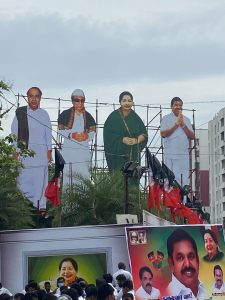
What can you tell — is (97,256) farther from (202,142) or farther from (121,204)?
(202,142)

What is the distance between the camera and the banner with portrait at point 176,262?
13.7 m

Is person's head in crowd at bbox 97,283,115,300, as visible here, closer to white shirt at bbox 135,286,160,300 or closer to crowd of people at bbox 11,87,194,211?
white shirt at bbox 135,286,160,300

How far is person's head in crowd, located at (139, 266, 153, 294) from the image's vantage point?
13555mm

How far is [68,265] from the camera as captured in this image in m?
20.4

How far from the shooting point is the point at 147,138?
51.8m

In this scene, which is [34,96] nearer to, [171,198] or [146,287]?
[171,198]

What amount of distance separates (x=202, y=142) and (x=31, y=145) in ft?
286

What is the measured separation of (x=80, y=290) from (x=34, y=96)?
35620mm

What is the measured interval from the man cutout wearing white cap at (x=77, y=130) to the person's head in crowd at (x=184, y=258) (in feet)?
112

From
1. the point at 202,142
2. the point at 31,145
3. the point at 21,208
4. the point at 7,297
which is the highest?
the point at 202,142

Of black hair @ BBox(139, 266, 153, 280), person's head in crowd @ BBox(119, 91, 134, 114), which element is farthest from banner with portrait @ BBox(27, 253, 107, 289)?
person's head in crowd @ BBox(119, 91, 134, 114)

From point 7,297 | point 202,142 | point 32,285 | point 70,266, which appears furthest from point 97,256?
point 202,142

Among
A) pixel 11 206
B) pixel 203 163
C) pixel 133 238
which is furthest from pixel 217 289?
pixel 203 163

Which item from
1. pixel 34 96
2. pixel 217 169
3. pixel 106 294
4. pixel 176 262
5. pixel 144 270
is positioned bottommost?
pixel 106 294
